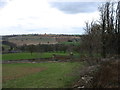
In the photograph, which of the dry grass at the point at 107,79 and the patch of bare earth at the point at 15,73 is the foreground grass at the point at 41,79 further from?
the dry grass at the point at 107,79

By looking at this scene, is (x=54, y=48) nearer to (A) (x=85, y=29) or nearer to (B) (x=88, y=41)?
(A) (x=85, y=29)

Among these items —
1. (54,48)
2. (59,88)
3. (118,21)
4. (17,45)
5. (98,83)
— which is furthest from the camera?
(17,45)

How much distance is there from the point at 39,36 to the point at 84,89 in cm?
8415

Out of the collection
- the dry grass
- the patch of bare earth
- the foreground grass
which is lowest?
the patch of bare earth

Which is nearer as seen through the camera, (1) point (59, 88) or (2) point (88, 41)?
(1) point (59, 88)

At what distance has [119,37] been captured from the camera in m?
31.2

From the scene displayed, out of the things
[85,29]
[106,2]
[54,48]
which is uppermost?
[106,2]

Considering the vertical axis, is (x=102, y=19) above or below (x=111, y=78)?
above

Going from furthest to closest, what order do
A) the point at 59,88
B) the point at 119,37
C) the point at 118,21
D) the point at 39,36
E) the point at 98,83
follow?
the point at 39,36
the point at 118,21
the point at 119,37
the point at 59,88
the point at 98,83

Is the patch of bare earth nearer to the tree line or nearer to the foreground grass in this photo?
the foreground grass

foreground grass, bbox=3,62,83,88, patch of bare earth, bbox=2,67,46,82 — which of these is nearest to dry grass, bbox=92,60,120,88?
foreground grass, bbox=3,62,83,88

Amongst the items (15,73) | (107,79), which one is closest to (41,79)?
(15,73)

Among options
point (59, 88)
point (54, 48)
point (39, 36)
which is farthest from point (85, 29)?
point (39, 36)

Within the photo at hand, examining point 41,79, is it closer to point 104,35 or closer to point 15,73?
point 15,73
